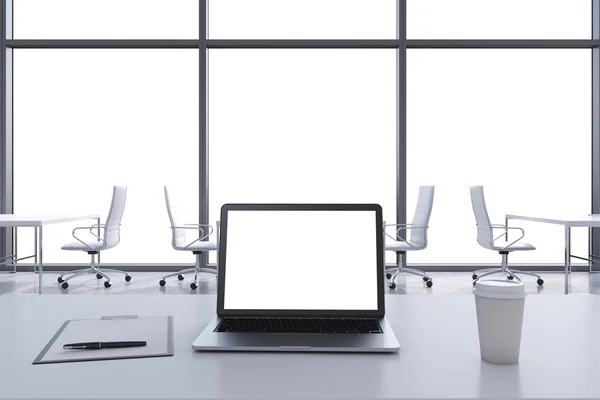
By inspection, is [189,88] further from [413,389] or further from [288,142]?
[413,389]

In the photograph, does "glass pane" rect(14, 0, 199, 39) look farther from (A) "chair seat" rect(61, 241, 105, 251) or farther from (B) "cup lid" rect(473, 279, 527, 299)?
(B) "cup lid" rect(473, 279, 527, 299)

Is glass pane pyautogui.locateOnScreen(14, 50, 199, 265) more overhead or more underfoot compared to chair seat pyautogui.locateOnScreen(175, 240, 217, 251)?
more overhead

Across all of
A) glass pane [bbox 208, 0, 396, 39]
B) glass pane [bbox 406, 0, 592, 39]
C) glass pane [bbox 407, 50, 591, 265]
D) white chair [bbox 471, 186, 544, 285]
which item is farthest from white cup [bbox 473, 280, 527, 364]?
glass pane [bbox 406, 0, 592, 39]

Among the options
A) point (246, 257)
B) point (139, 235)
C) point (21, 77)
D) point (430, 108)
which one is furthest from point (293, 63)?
point (246, 257)

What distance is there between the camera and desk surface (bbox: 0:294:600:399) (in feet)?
1.83

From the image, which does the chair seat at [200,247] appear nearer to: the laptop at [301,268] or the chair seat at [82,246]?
the chair seat at [82,246]

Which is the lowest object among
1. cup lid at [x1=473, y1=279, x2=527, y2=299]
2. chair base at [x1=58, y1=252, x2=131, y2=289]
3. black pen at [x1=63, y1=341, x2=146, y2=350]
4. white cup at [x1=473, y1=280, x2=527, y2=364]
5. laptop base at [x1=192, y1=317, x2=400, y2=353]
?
chair base at [x1=58, y1=252, x2=131, y2=289]

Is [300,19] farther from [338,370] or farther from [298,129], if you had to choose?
[338,370]

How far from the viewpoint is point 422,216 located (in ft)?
14.8

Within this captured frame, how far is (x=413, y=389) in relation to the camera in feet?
1.85

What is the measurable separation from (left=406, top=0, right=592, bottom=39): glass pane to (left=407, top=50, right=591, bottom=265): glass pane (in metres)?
0.19

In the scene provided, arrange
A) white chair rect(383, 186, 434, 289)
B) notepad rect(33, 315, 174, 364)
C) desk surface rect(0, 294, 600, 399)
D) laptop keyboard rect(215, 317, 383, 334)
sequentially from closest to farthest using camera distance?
desk surface rect(0, 294, 600, 399)
notepad rect(33, 315, 174, 364)
laptop keyboard rect(215, 317, 383, 334)
white chair rect(383, 186, 434, 289)

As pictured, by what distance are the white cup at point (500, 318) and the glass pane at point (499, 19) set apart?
4.76 m

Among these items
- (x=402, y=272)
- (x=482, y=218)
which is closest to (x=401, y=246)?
(x=402, y=272)
